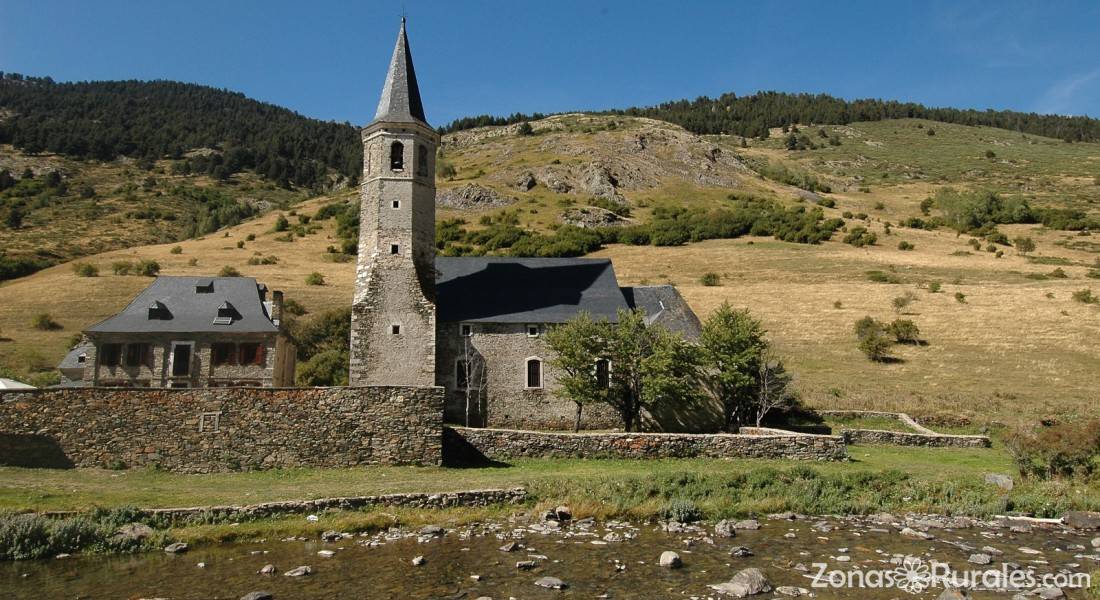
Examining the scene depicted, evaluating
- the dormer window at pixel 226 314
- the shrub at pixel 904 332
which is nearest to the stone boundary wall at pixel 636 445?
the dormer window at pixel 226 314

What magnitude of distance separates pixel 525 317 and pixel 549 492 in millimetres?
15489

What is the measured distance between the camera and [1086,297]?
168 ft

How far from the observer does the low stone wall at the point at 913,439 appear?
25984 millimetres

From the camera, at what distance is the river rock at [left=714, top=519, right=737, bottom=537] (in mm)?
14336

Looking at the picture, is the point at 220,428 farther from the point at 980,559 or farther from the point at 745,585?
the point at 980,559

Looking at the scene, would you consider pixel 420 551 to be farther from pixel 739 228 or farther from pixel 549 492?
pixel 739 228

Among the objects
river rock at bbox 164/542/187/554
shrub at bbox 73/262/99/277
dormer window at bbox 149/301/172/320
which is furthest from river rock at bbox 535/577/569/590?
shrub at bbox 73/262/99/277

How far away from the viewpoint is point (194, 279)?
119ft

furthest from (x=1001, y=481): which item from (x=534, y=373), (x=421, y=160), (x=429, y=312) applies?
(x=421, y=160)

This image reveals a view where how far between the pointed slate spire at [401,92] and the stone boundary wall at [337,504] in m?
20.1

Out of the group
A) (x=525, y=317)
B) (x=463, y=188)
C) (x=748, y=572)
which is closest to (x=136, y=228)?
(x=463, y=188)

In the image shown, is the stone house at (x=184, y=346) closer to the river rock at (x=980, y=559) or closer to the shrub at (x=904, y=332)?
the river rock at (x=980, y=559)

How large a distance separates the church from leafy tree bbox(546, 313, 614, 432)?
2.70ft

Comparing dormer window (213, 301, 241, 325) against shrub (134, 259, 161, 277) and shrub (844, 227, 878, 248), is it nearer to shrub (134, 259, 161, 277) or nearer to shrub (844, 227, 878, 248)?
shrub (134, 259, 161, 277)
